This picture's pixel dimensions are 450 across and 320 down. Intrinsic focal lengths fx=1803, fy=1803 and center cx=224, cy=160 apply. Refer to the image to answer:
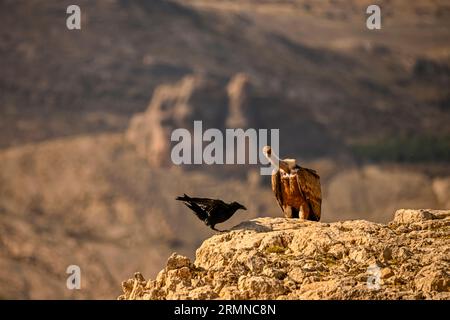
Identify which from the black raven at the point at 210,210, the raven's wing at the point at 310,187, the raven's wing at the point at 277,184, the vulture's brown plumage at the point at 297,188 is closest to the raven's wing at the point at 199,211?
the black raven at the point at 210,210

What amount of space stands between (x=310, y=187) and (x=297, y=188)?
28 cm

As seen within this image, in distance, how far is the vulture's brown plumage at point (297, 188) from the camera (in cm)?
3872

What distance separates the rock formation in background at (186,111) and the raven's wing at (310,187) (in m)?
117

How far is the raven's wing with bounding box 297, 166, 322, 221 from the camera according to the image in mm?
38688

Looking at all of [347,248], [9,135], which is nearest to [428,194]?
[9,135]

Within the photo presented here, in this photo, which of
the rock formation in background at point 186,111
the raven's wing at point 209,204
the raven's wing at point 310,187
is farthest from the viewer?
the rock formation in background at point 186,111

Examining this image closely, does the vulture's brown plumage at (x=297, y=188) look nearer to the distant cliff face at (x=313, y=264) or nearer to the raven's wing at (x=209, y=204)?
the distant cliff face at (x=313, y=264)

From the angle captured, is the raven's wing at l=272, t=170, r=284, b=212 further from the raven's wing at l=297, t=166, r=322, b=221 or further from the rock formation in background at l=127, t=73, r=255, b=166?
the rock formation in background at l=127, t=73, r=255, b=166

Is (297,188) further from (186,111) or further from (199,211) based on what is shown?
(186,111)

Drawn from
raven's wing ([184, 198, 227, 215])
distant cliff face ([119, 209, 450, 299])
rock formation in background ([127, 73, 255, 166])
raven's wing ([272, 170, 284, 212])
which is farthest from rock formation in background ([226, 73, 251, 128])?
distant cliff face ([119, 209, 450, 299])
